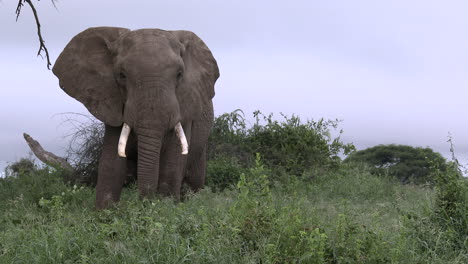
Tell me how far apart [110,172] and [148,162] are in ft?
2.43

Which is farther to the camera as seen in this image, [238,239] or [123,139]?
[123,139]

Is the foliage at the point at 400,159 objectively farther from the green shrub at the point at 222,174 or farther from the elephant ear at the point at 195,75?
the elephant ear at the point at 195,75

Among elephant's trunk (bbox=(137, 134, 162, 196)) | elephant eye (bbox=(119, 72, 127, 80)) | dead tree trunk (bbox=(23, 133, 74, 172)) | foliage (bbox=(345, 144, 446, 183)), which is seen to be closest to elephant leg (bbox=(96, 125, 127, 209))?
elephant's trunk (bbox=(137, 134, 162, 196))

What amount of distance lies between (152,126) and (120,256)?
3.28 m

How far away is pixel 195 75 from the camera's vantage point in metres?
10.2

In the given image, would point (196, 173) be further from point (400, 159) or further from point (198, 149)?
point (400, 159)

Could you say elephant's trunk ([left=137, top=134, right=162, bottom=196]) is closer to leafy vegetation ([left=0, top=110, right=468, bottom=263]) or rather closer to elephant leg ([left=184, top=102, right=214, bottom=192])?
leafy vegetation ([left=0, top=110, right=468, bottom=263])

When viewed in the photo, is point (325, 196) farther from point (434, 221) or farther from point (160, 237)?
point (160, 237)

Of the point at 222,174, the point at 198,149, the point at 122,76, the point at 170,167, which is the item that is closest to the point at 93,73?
the point at 122,76

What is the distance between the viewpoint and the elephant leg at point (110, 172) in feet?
32.3

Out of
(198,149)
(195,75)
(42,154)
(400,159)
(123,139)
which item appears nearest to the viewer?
Answer: (123,139)

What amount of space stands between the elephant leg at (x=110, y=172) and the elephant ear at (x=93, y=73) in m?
0.27

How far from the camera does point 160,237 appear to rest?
613 centimetres

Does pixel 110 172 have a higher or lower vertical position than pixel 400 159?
lower
